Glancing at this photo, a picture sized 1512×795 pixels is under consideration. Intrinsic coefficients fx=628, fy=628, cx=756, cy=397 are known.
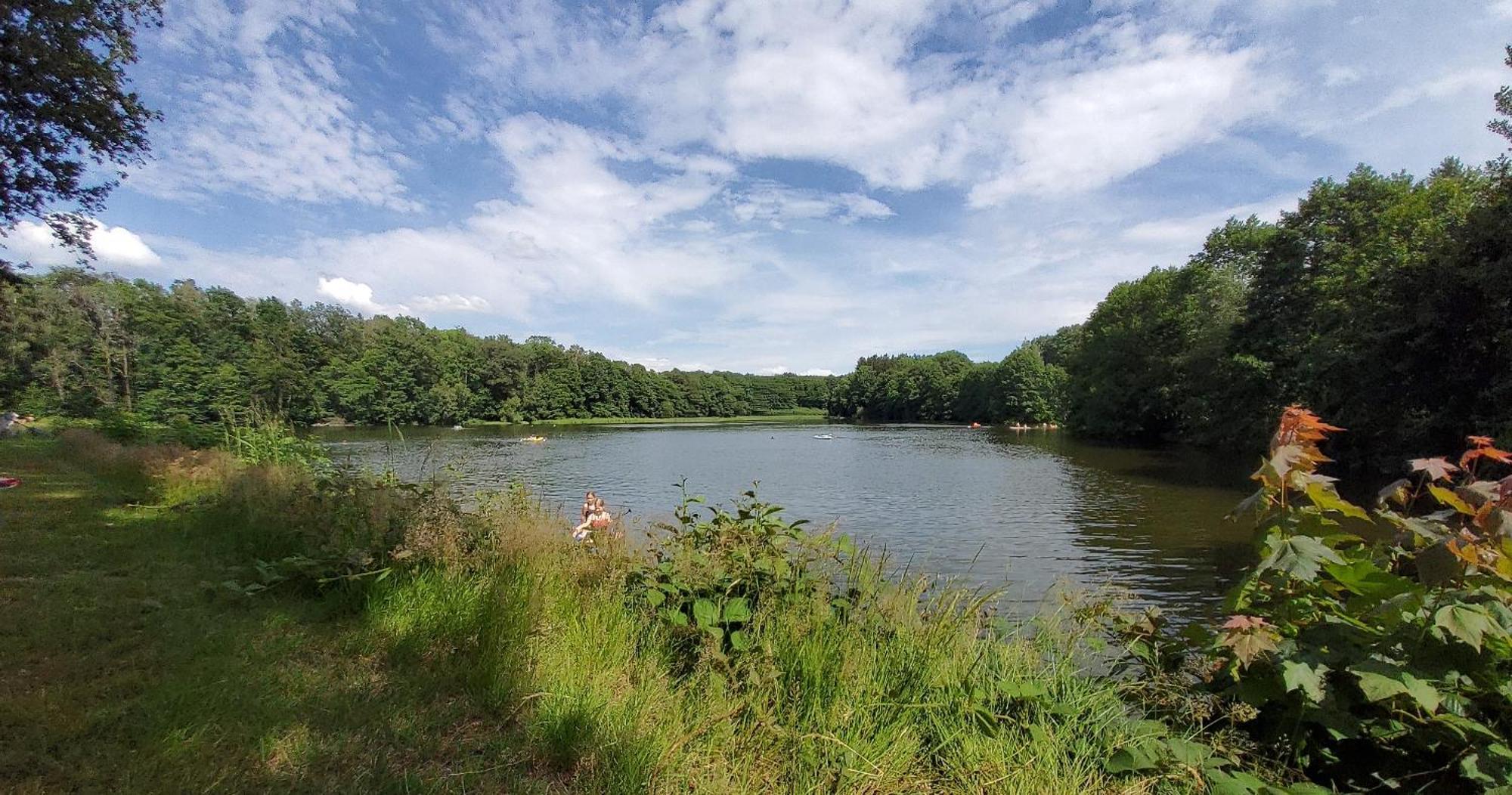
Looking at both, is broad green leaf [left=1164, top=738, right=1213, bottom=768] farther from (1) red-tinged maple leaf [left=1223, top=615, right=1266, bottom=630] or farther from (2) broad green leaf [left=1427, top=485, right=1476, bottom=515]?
(2) broad green leaf [left=1427, top=485, right=1476, bottom=515]

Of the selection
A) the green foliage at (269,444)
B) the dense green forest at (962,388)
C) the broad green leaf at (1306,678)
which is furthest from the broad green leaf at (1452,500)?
the dense green forest at (962,388)

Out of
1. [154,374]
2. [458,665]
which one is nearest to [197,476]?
[458,665]

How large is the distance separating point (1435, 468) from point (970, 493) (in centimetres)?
2176

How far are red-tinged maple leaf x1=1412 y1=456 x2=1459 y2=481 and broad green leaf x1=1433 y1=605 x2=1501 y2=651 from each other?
0.86m

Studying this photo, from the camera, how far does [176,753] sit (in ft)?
8.77

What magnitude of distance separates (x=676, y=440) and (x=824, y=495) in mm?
36015

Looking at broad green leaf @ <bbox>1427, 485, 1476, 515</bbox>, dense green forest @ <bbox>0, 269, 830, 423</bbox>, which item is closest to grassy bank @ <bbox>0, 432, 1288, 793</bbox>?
broad green leaf @ <bbox>1427, 485, 1476, 515</bbox>

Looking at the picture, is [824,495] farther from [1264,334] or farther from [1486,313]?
[1264,334]

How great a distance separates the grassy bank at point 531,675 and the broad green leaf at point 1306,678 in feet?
1.76

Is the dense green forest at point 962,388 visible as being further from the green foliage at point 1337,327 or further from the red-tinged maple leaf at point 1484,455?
the red-tinged maple leaf at point 1484,455

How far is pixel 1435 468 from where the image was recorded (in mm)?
2895

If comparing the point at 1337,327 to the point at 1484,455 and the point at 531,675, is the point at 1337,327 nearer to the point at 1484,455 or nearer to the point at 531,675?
the point at 1484,455

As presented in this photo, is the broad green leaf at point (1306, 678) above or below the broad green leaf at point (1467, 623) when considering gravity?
below

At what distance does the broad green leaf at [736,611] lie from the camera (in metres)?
3.58
